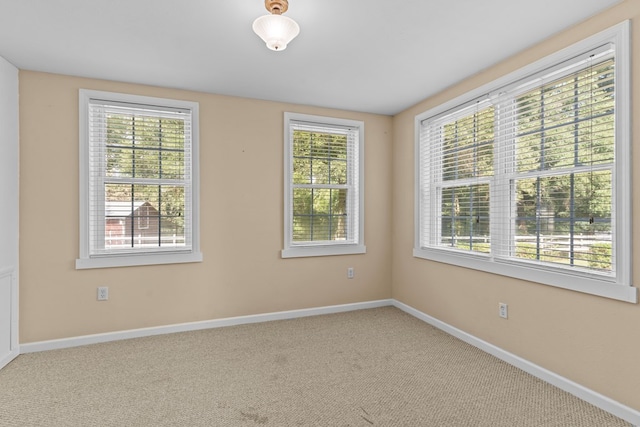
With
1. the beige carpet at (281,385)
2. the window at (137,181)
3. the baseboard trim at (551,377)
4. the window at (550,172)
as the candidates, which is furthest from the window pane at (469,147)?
the window at (137,181)

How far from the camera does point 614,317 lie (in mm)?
2061

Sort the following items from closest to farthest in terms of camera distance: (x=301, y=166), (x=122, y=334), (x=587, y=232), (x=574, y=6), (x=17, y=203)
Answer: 1. (x=574, y=6)
2. (x=587, y=232)
3. (x=17, y=203)
4. (x=122, y=334)
5. (x=301, y=166)

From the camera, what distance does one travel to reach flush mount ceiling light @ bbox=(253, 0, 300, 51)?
1.82 m

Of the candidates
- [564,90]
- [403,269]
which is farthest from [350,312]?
[564,90]

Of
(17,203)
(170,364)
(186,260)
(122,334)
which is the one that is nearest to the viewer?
(170,364)

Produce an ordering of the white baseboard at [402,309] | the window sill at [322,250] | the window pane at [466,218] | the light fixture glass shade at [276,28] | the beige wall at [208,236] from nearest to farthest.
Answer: the light fixture glass shade at [276,28] < the white baseboard at [402,309] < the beige wall at [208,236] < the window pane at [466,218] < the window sill at [322,250]

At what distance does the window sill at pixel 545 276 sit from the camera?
79.8 inches

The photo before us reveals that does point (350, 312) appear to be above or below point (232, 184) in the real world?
below

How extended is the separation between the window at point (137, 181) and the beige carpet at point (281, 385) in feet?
2.89

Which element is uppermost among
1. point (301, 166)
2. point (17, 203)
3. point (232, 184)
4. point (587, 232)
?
point (301, 166)

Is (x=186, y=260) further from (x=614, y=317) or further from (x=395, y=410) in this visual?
(x=614, y=317)

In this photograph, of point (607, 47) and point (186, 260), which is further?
point (186, 260)

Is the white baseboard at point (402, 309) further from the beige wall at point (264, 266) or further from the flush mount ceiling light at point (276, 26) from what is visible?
the flush mount ceiling light at point (276, 26)

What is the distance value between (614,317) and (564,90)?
1.52 metres
